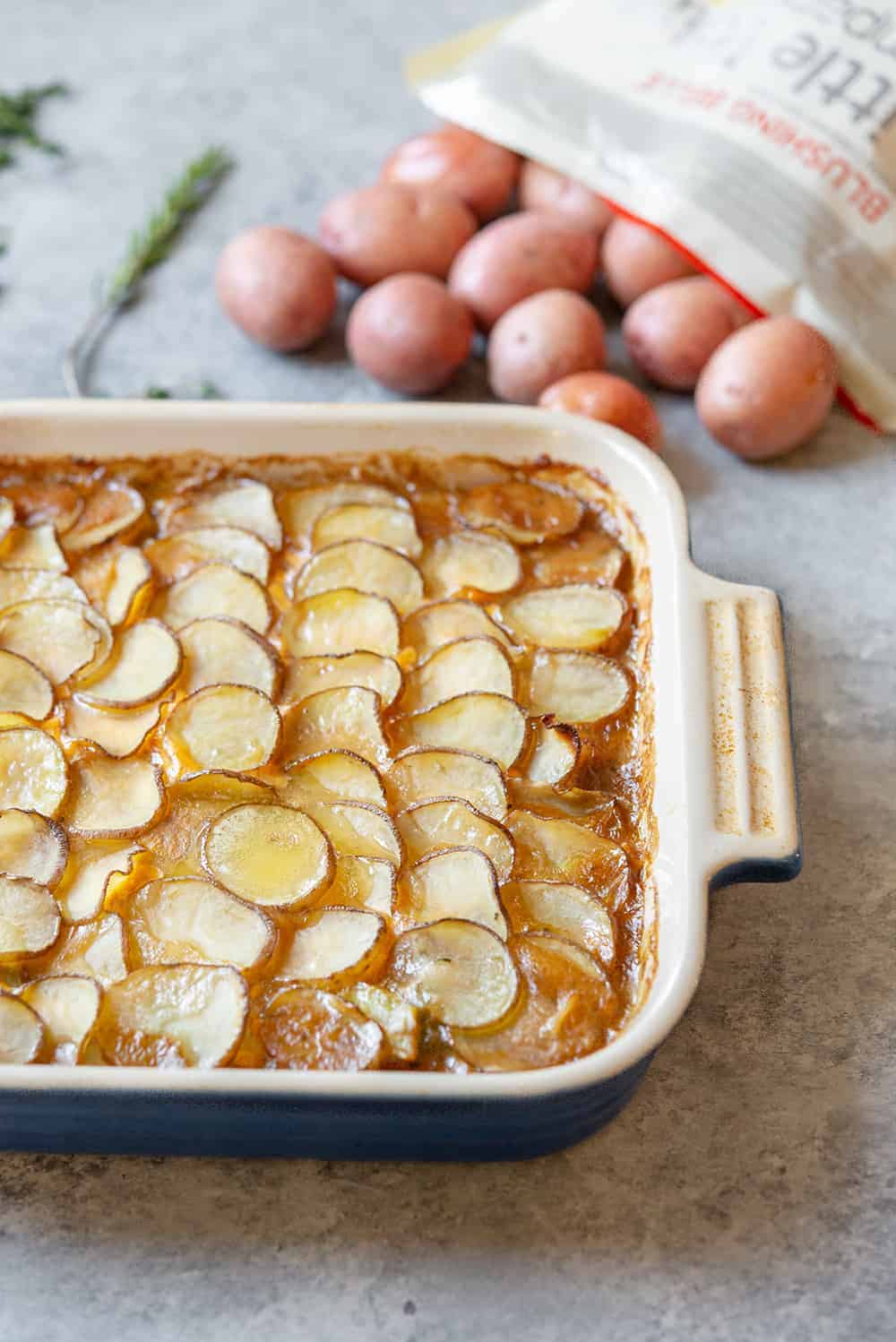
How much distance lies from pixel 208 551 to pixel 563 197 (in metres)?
0.93

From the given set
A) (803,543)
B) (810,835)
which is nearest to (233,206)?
(803,543)

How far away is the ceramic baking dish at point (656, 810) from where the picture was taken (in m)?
1.11

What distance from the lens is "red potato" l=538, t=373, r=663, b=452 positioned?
6.16 ft

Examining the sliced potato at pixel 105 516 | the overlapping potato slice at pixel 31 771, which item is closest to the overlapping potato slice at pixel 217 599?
the sliced potato at pixel 105 516

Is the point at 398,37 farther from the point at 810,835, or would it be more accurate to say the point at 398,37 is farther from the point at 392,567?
the point at 810,835

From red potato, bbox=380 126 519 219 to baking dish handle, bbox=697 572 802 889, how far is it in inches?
40.8

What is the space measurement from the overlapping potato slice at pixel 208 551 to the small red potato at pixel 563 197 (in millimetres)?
850

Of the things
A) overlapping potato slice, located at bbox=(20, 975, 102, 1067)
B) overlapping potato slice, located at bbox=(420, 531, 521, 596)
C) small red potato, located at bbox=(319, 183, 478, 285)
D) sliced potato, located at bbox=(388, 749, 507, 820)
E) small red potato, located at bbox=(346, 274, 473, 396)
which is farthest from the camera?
small red potato, located at bbox=(319, 183, 478, 285)

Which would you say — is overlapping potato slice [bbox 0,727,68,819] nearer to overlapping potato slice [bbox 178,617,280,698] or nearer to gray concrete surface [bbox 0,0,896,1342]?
overlapping potato slice [bbox 178,617,280,698]

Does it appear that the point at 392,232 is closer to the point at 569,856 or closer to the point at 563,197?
the point at 563,197

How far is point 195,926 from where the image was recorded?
4.26ft

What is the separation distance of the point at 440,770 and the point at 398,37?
175 cm

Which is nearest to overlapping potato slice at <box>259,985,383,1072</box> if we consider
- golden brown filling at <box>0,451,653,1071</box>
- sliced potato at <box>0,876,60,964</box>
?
golden brown filling at <box>0,451,653,1071</box>

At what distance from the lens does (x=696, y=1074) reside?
1390mm
